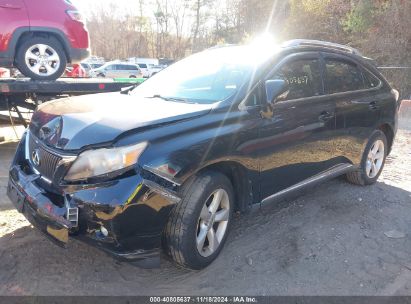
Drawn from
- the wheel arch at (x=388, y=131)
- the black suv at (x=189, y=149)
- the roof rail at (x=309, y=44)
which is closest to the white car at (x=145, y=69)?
the wheel arch at (x=388, y=131)

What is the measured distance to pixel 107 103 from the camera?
11.0 feet

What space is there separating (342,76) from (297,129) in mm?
1259

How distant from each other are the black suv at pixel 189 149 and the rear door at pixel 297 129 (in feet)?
0.04

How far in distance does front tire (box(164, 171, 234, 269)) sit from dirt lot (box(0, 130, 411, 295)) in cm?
21

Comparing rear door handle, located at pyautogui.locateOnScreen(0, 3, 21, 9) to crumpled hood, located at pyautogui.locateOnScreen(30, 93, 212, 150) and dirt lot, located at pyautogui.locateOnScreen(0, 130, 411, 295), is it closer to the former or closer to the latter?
dirt lot, located at pyautogui.locateOnScreen(0, 130, 411, 295)

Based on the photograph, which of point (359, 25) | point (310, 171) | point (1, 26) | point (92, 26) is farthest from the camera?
point (92, 26)

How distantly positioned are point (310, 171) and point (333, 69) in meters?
1.20

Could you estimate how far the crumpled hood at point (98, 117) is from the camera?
267cm

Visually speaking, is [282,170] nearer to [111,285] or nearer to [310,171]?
[310,171]

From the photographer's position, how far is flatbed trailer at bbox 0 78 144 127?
6.00m

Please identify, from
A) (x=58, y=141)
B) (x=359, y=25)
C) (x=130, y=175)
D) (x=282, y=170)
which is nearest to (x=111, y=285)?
(x=130, y=175)

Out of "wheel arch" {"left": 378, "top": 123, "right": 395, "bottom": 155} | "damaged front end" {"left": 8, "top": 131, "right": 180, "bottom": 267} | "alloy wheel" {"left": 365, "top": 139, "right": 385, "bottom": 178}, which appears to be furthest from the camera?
"wheel arch" {"left": 378, "top": 123, "right": 395, "bottom": 155}

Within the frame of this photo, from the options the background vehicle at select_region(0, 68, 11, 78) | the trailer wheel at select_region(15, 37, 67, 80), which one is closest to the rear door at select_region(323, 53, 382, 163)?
the trailer wheel at select_region(15, 37, 67, 80)

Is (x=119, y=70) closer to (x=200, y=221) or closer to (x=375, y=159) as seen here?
(x=375, y=159)
